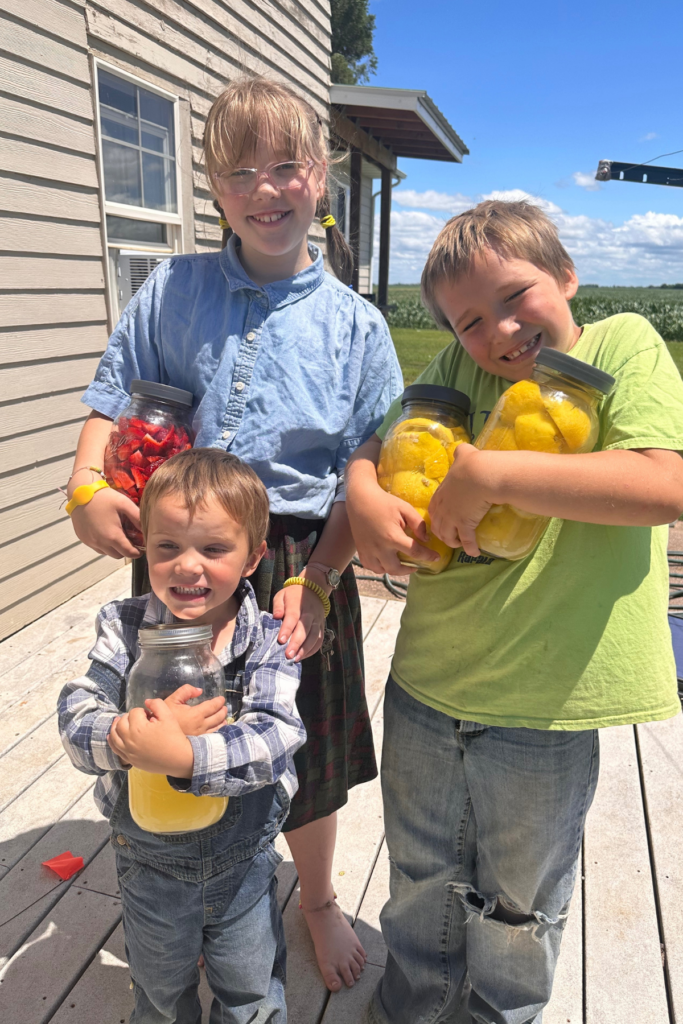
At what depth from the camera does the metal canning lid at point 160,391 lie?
1289 mm

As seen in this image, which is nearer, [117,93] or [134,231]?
[117,93]

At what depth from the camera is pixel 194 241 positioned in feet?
14.9

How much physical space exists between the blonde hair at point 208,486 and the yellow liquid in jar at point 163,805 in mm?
392

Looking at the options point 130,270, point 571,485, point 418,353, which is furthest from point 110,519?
point 418,353

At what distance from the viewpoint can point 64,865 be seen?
1.94 metres

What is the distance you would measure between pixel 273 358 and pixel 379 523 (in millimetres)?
456

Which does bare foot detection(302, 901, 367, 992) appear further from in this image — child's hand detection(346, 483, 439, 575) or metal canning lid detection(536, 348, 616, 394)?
metal canning lid detection(536, 348, 616, 394)

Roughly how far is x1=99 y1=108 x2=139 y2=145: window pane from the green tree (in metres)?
29.1

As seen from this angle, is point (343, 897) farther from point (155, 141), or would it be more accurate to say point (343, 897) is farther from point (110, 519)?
point (155, 141)

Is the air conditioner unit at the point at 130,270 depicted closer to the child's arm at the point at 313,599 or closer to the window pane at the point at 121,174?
the window pane at the point at 121,174

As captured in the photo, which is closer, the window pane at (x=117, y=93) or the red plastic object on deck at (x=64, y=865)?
the red plastic object on deck at (x=64, y=865)

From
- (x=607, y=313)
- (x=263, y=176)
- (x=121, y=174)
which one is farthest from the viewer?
(x=607, y=313)

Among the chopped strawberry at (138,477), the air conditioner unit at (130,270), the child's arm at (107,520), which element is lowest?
the child's arm at (107,520)

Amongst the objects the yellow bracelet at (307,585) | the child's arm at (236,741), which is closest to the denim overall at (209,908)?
the child's arm at (236,741)
